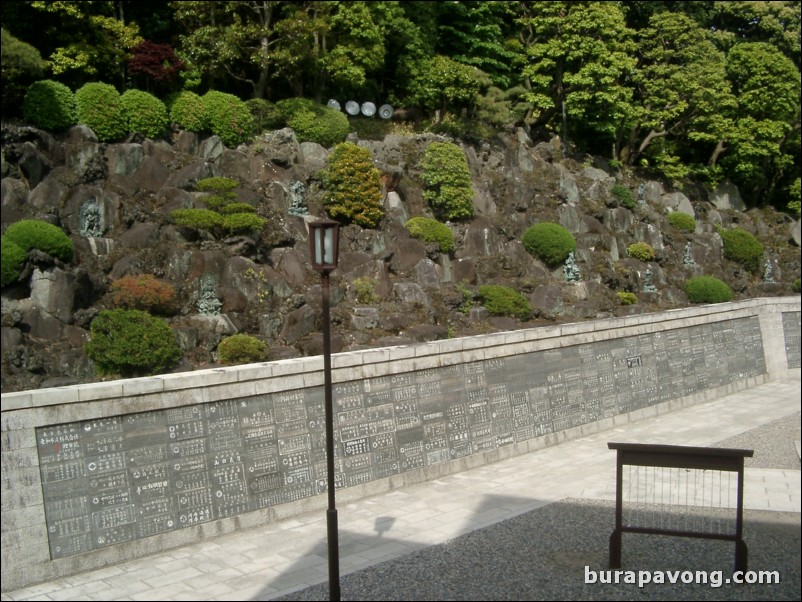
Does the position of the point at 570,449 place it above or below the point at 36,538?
below

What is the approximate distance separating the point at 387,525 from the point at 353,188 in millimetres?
15509

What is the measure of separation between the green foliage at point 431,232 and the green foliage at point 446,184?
62.3 inches

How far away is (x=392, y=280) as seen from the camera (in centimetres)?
2323

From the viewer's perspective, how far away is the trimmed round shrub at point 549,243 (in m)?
27.8

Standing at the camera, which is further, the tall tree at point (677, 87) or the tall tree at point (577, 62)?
the tall tree at point (677, 87)

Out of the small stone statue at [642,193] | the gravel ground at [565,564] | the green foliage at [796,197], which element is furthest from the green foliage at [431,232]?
the green foliage at [796,197]

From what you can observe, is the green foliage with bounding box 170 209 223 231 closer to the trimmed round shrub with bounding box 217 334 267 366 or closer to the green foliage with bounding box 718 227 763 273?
the trimmed round shrub with bounding box 217 334 267 366

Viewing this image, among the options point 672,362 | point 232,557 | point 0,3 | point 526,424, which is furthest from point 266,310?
point 0,3

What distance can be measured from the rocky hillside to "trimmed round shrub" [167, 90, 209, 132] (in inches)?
19.1

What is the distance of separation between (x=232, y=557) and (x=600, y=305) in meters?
20.6

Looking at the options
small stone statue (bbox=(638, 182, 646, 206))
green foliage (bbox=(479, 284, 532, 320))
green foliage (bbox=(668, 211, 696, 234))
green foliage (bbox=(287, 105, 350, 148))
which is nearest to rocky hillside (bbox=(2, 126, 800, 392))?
green foliage (bbox=(479, 284, 532, 320))

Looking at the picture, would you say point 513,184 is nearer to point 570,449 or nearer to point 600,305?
point 600,305

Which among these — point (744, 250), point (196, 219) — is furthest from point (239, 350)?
point (744, 250)

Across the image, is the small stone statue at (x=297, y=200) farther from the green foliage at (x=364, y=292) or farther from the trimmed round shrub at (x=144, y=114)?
the trimmed round shrub at (x=144, y=114)
